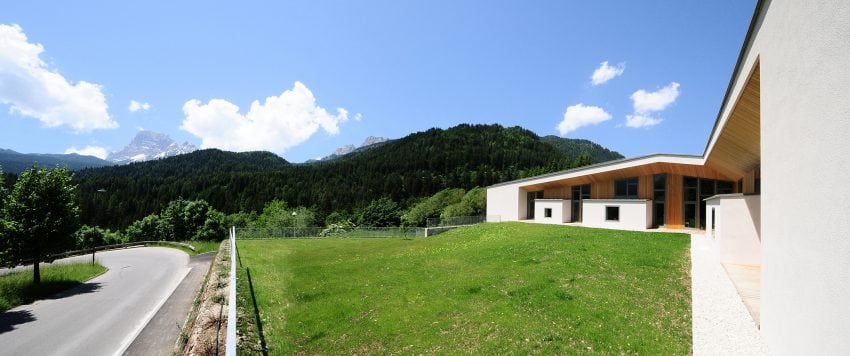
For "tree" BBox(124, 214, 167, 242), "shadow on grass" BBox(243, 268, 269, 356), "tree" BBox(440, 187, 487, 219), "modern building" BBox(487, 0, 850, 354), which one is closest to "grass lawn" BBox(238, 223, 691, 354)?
"shadow on grass" BBox(243, 268, 269, 356)

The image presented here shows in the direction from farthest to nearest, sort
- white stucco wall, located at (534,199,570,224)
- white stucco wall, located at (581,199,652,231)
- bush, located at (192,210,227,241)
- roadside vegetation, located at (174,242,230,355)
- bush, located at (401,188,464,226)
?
bush, located at (401,188,464,226), bush, located at (192,210,227,241), white stucco wall, located at (534,199,570,224), white stucco wall, located at (581,199,652,231), roadside vegetation, located at (174,242,230,355)

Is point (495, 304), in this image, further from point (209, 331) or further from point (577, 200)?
point (577, 200)

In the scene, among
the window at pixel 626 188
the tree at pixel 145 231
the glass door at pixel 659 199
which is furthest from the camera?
the tree at pixel 145 231

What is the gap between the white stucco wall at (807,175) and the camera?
12.4 ft

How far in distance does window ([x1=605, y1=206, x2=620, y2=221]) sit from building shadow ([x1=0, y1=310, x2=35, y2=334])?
34347 millimetres

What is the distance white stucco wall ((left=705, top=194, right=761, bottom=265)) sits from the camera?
43.5 feet

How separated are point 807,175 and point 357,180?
12022 centimetres

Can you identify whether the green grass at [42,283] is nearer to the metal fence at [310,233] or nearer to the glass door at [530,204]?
the metal fence at [310,233]

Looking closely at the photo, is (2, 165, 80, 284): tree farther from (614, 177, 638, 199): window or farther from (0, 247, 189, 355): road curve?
(614, 177, 638, 199): window

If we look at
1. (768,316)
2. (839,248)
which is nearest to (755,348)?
(768,316)

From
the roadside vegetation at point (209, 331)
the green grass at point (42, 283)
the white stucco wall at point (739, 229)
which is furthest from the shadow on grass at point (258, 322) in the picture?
the white stucco wall at point (739, 229)

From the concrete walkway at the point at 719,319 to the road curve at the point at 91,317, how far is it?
1540 centimetres

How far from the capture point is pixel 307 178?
4993 inches

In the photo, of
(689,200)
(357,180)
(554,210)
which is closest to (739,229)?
(689,200)
